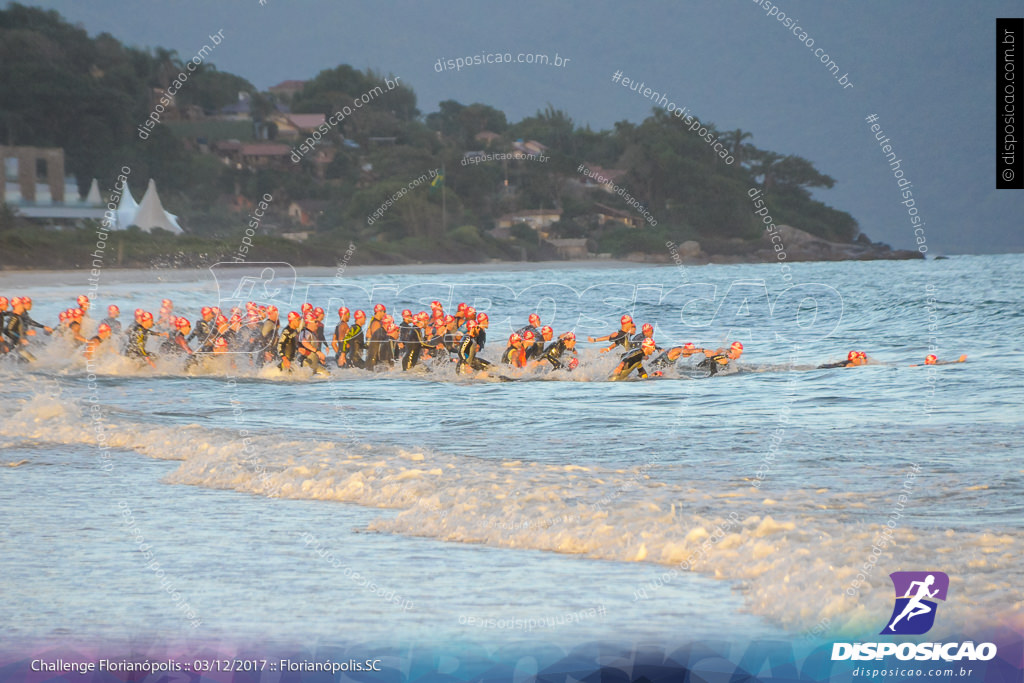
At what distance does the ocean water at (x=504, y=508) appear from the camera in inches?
196

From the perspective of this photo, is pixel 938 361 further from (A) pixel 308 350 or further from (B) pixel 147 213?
(B) pixel 147 213

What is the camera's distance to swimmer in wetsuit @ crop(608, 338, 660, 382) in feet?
58.0

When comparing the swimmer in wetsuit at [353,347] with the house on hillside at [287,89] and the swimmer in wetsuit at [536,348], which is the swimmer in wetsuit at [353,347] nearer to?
the swimmer in wetsuit at [536,348]

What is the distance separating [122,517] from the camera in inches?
270

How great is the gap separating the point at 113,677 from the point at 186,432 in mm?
6654

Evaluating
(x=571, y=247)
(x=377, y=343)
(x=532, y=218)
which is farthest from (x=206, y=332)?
(x=571, y=247)

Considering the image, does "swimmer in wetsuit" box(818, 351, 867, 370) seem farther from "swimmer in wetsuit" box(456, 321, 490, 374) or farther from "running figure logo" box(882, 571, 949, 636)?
"running figure logo" box(882, 571, 949, 636)

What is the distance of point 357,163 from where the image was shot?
54438mm

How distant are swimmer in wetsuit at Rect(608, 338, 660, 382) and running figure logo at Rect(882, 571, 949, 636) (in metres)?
12.3

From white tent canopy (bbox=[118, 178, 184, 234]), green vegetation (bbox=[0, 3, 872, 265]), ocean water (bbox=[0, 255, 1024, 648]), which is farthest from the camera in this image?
green vegetation (bbox=[0, 3, 872, 265])

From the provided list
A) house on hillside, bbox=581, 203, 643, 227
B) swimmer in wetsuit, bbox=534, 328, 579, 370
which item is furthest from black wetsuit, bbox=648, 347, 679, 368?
house on hillside, bbox=581, 203, 643, 227

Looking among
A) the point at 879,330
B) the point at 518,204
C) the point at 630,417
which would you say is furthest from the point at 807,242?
the point at 630,417

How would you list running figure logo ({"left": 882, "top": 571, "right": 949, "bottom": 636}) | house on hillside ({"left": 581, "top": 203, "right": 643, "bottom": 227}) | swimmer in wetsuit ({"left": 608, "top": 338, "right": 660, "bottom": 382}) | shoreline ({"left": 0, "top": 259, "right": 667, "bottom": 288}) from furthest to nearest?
house on hillside ({"left": 581, "top": 203, "right": 643, "bottom": 227}) → shoreline ({"left": 0, "top": 259, "right": 667, "bottom": 288}) → swimmer in wetsuit ({"left": 608, "top": 338, "right": 660, "bottom": 382}) → running figure logo ({"left": 882, "top": 571, "right": 949, "bottom": 636})

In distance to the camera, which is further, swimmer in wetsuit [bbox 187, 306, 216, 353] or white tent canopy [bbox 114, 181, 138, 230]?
white tent canopy [bbox 114, 181, 138, 230]
